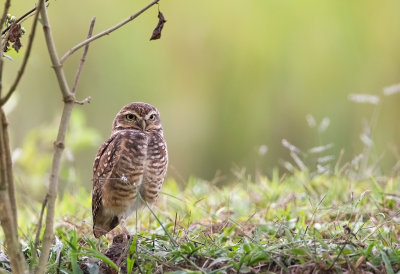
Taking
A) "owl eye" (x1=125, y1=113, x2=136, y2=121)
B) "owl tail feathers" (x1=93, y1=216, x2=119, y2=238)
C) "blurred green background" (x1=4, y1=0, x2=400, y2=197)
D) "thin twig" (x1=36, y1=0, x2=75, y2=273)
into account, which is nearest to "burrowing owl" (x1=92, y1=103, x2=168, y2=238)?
"owl tail feathers" (x1=93, y1=216, x2=119, y2=238)

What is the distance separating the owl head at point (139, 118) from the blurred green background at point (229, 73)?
3699mm

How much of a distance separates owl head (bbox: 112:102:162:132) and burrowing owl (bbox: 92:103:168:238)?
0.63 feet

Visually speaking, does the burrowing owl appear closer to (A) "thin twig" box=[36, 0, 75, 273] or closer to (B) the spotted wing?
(B) the spotted wing

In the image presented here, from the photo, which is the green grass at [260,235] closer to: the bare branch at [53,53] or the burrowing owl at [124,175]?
the burrowing owl at [124,175]

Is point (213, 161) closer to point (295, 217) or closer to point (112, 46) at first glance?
point (112, 46)

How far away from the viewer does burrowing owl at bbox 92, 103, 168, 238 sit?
457cm

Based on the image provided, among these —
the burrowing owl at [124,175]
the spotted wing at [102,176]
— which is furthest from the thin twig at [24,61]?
the spotted wing at [102,176]

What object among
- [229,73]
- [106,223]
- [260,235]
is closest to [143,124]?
[106,223]

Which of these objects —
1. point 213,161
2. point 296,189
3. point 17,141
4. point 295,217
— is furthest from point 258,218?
point 17,141

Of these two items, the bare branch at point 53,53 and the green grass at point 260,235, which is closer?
the bare branch at point 53,53

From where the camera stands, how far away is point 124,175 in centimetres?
454

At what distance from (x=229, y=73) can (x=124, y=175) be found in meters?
6.42

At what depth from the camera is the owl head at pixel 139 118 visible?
503cm

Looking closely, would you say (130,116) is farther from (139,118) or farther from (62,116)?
(62,116)
